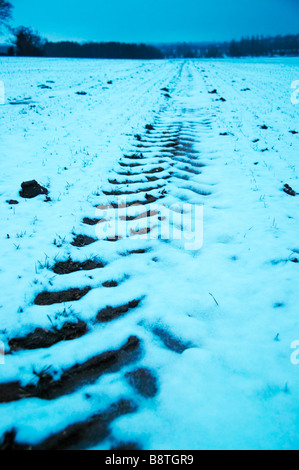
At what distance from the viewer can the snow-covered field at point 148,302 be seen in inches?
70.7

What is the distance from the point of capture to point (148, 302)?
2789 millimetres

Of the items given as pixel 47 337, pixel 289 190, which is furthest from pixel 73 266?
pixel 289 190

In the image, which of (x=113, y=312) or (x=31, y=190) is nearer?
(x=113, y=312)

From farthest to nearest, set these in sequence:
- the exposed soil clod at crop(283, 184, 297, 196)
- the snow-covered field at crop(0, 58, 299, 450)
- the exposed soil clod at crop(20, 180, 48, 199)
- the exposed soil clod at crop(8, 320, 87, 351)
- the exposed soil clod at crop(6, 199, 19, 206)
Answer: the exposed soil clod at crop(283, 184, 297, 196) < the exposed soil clod at crop(20, 180, 48, 199) < the exposed soil clod at crop(6, 199, 19, 206) < the exposed soil clod at crop(8, 320, 87, 351) < the snow-covered field at crop(0, 58, 299, 450)

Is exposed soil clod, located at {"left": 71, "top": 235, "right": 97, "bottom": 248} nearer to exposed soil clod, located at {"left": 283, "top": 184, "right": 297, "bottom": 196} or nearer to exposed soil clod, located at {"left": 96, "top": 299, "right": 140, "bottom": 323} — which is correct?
exposed soil clod, located at {"left": 96, "top": 299, "right": 140, "bottom": 323}

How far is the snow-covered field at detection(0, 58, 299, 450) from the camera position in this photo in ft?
5.90

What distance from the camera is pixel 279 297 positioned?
2.76m

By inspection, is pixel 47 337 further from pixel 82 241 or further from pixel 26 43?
pixel 26 43

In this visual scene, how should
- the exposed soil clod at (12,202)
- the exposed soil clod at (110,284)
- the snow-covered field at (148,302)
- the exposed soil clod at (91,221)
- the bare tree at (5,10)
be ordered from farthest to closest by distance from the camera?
the bare tree at (5,10) < the exposed soil clod at (12,202) < the exposed soil clod at (91,221) < the exposed soil clod at (110,284) < the snow-covered field at (148,302)

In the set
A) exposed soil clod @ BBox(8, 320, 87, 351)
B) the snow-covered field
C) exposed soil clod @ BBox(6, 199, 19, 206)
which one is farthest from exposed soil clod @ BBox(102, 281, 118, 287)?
exposed soil clod @ BBox(6, 199, 19, 206)

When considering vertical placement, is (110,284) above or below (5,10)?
below

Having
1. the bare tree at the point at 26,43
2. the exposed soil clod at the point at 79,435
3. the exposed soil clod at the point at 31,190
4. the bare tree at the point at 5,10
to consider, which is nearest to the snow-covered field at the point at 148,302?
the exposed soil clod at the point at 79,435

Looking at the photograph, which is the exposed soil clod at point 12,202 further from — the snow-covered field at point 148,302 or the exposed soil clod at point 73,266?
the exposed soil clod at point 73,266
